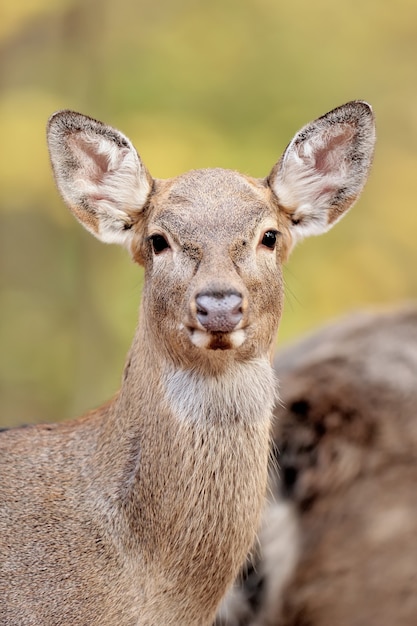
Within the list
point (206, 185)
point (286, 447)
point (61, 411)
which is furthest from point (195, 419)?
point (61, 411)

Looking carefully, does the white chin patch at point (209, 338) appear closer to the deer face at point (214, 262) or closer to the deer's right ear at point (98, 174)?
the deer face at point (214, 262)

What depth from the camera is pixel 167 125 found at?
686 inches

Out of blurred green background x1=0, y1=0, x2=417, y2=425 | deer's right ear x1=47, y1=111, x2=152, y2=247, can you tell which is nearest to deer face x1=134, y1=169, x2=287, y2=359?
deer's right ear x1=47, y1=111, x2=152, y2=247

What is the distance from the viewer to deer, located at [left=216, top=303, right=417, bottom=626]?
7.09 metres

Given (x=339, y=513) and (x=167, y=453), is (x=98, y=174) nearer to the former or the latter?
(x=167, y=453)

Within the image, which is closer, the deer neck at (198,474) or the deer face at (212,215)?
the deer face at (212,215)

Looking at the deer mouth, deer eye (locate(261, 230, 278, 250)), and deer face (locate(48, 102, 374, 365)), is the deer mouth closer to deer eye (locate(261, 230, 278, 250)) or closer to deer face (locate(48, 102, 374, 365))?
deer face (locate(48, 102, 374, 365))

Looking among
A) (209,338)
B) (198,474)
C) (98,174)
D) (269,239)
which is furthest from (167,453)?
(98,174)

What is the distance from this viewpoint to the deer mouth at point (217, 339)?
5.11 meters

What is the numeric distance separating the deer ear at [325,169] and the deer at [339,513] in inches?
60.1

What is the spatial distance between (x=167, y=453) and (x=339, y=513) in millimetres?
2003

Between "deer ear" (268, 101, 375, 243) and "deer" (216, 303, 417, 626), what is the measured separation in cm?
153

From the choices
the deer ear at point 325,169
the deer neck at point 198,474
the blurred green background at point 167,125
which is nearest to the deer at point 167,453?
the deer neck at point 198,474

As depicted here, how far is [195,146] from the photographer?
17.3 meters
